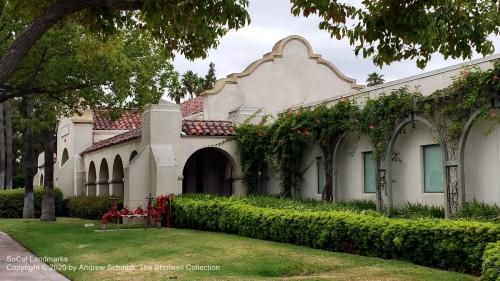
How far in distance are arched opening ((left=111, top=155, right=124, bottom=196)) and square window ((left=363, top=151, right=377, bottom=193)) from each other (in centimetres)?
1251

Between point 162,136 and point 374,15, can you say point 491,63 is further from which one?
point 162,136

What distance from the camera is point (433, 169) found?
599 inches

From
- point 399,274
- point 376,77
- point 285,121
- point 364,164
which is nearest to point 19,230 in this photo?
point 285,121

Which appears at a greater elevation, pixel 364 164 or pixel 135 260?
pixel 364 164

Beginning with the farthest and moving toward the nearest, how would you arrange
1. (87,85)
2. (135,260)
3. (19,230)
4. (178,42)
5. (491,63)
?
(19,230), (87,85), (491,63), (135,260), (178,42)

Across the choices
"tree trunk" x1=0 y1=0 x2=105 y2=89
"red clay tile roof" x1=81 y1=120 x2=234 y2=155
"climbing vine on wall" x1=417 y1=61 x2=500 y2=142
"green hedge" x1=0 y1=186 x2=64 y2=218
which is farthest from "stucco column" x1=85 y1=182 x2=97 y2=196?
"tree trunk" x1=0 y1=0 x2=105 y2=89

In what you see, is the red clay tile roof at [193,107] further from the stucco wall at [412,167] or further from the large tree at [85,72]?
the stucco wall at [412,167]

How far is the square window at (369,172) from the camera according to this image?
56.7 feet

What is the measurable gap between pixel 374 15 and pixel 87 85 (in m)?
12.1

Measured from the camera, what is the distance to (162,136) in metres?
22.0

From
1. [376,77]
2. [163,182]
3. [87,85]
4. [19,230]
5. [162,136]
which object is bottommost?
[19,230]

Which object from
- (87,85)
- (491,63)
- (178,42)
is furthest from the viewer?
(87,85)

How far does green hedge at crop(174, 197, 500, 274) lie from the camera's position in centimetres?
1014

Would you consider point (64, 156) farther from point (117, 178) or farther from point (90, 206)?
point (117, 178)
